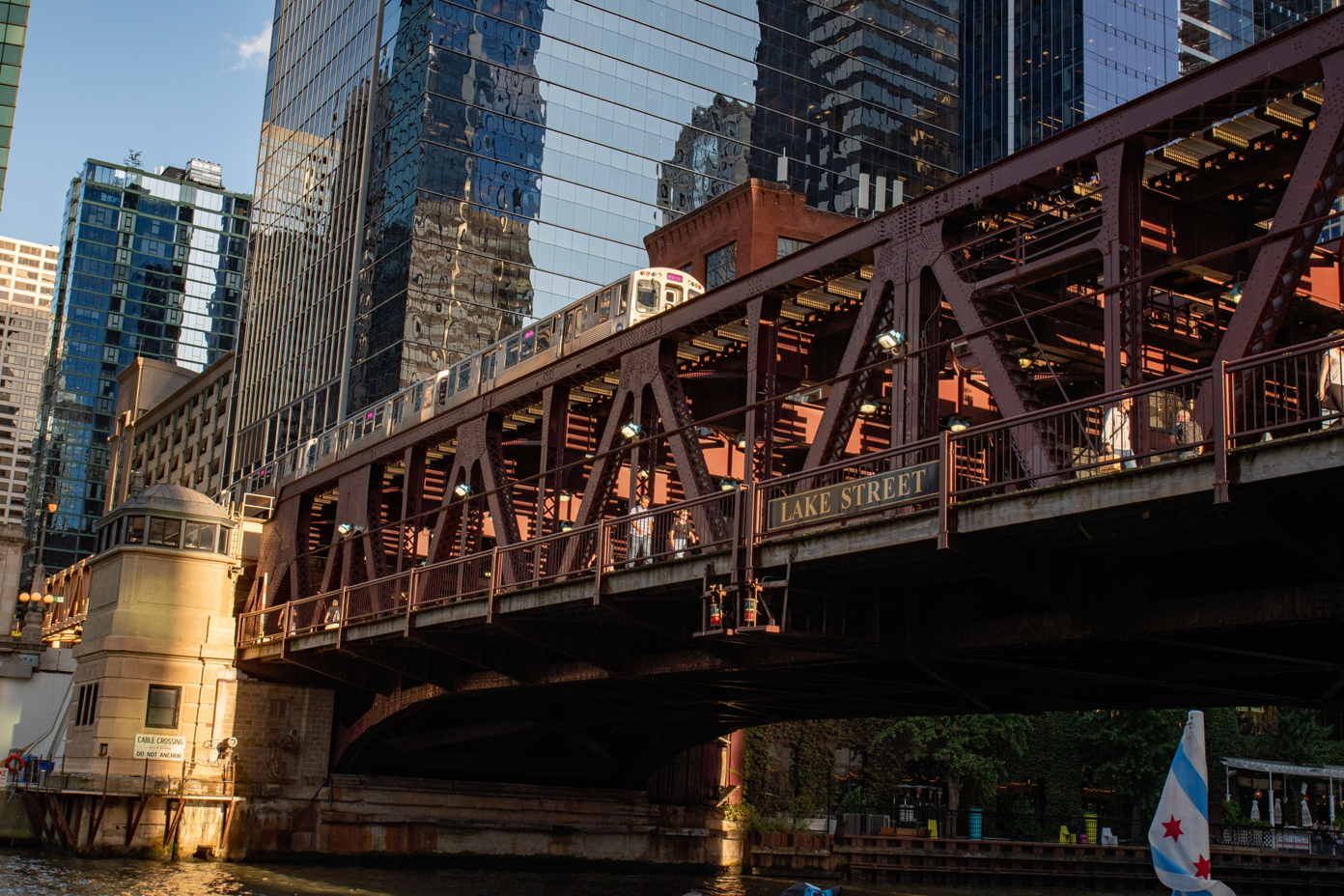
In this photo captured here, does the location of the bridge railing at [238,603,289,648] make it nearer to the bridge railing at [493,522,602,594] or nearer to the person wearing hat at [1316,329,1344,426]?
the bridge railing at [493,522,602,594]

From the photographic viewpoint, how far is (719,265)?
73438 mm

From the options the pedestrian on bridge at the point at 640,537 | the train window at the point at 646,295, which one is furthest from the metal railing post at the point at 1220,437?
the train window at the point at 646,295

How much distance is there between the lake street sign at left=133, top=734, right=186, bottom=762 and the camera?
45.6 metres

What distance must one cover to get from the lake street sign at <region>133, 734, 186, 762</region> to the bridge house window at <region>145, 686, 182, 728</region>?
523mm

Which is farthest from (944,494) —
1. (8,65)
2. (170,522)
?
(8,65)

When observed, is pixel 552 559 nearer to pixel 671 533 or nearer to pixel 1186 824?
pixel 671 533

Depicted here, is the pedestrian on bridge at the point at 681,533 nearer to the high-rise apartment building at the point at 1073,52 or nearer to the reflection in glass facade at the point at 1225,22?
the high-rise apartment building at the point at 1073,52

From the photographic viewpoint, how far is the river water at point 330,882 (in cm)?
3641

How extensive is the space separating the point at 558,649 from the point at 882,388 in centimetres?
1074

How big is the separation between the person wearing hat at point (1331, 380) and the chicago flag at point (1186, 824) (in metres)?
3.96

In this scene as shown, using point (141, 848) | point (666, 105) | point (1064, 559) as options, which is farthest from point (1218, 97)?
point (666, 105)

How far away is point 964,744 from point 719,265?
2646cm

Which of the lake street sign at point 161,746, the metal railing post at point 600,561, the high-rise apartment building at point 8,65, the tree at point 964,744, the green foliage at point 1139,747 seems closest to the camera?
the metal railing post at point 600,561

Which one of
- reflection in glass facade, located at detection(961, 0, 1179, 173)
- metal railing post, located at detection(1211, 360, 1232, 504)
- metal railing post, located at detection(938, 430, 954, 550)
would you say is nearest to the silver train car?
metal railing post, located at detection(938, 430, 954, 550)
